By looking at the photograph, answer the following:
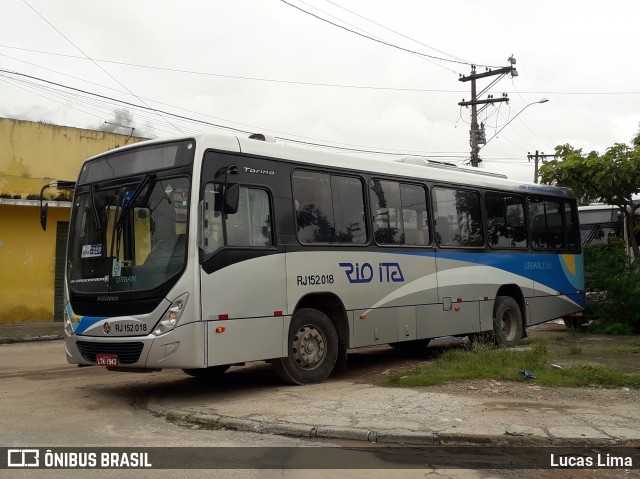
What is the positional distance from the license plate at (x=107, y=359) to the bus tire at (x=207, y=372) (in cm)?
198

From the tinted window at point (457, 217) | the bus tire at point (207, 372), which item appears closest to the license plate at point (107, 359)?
the bus tire at point (207, 372)

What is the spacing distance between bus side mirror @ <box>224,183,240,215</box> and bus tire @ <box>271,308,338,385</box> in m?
1.89

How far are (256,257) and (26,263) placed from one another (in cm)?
1425

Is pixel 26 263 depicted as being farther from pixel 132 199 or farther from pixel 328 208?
pixel 328 208

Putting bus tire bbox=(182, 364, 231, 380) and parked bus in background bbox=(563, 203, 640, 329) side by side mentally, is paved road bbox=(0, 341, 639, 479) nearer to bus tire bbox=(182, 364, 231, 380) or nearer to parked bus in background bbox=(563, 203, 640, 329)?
bus tire bbox=(182, 364, 231, 380)

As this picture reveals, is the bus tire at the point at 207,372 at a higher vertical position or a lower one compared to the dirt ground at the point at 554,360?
higher

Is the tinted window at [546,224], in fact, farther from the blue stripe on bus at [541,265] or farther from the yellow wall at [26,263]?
the yellow wall at [26,263]

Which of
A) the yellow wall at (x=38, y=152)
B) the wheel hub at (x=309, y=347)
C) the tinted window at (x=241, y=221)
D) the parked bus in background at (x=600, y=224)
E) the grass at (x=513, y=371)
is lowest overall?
the grass at (x=513, y=371)

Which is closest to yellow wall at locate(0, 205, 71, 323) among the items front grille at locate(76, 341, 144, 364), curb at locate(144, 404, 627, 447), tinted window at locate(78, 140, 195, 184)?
tinted window at locate(78, 140, 195, 184)

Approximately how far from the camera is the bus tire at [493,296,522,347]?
43.9 ft

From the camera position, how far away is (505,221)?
45.4 ft

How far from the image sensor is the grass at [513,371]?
29.7ft

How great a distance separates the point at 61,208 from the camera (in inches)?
835

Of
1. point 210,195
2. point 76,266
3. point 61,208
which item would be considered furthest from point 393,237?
point 61,208
